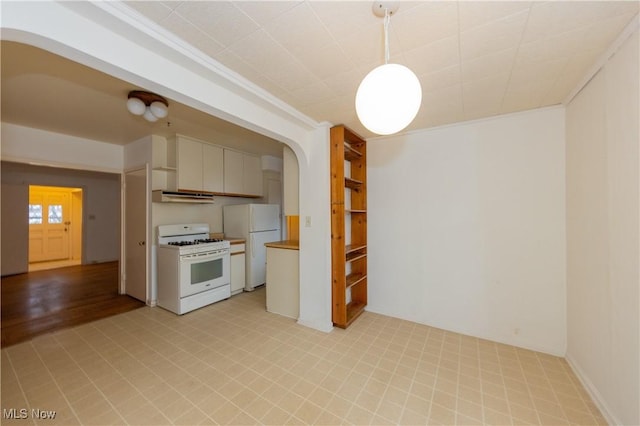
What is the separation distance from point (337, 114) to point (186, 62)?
1.42m

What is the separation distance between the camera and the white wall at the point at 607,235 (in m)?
1.37

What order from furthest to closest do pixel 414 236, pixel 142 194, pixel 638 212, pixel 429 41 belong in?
pixel 142 194, pixel 414 236, pixel 429 41, pixel 638 212

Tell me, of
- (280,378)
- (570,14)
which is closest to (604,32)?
(570,14)

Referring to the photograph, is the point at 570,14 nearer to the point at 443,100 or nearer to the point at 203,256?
the point at 443,100

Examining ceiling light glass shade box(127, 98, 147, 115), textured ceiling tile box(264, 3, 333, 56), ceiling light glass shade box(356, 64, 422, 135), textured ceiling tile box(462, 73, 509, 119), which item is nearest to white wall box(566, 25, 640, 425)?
textured ceiling tile box(462, 73, 509, 119)

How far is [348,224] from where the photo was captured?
10.9 ft

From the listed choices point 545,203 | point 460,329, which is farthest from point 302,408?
point 545,203

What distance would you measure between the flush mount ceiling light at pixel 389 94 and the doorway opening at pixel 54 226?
8840mm

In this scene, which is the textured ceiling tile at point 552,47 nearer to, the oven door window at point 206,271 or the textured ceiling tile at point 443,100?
the textured ceiling tile at point 443,100

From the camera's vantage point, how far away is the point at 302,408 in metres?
1.65

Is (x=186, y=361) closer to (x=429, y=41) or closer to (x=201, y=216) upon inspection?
(x=201, y=216)

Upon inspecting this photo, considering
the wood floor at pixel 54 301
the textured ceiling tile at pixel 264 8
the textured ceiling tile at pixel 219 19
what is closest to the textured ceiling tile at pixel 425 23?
the textured ceiling tile at pixel 264 8

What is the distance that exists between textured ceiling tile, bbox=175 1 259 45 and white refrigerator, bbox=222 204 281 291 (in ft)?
9.72

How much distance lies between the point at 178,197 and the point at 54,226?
6.73 meters
